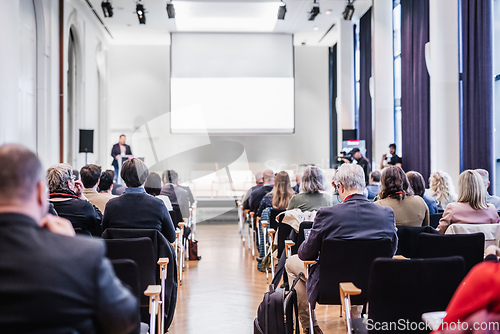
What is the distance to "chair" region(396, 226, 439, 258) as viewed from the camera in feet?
10.3

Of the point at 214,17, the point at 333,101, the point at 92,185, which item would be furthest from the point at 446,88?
the point at 333,101

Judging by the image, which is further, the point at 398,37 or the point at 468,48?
the point at 398,37

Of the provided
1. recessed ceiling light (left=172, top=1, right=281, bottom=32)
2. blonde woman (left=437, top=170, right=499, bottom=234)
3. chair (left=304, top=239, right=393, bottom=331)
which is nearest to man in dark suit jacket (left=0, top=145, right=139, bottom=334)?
chair (left=304, top=239, right=393, bottom=331)

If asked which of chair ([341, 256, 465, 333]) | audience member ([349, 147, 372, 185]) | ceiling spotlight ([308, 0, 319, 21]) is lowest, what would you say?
chair ([341, 256, 465, 333])

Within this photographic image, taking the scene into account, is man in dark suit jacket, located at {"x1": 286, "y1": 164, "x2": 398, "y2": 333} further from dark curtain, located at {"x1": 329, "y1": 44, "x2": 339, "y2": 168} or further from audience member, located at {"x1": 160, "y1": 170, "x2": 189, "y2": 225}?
dark curtain, located at {"x1": 329, "y1": 44, "x2": 339, "y2": 168}

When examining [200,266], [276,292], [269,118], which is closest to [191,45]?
[269,118]

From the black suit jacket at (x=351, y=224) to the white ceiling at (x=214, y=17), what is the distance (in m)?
9.38

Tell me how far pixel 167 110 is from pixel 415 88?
28.1 ft

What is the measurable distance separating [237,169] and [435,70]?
28.2 feet

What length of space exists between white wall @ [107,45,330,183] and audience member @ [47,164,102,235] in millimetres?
11207

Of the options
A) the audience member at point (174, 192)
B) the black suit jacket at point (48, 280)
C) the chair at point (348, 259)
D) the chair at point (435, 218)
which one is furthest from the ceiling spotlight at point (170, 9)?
the black suit jacket at point (48, 280)

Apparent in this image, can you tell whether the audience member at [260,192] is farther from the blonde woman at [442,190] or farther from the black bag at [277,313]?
the black bag at [277,313]

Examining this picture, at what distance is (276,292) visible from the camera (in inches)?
109

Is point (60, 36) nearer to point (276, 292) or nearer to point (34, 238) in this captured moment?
point (276, 292)
